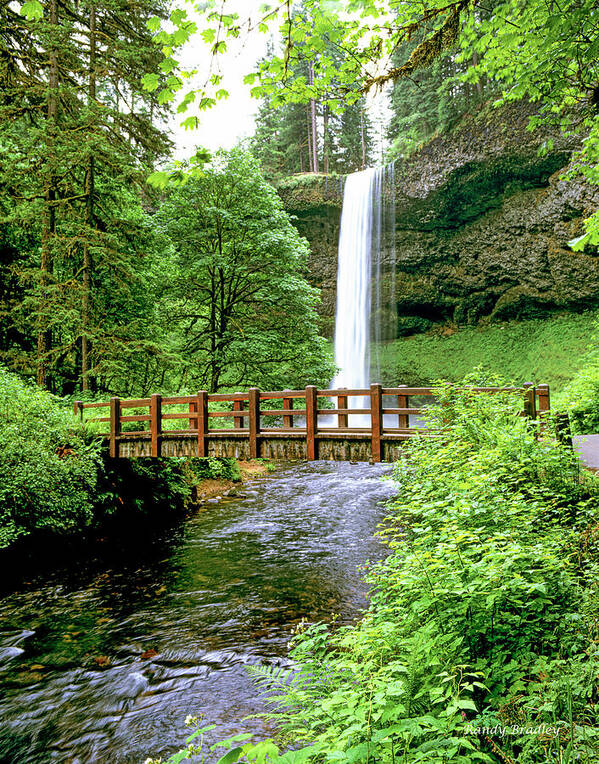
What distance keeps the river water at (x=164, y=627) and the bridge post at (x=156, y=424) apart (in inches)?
80.3

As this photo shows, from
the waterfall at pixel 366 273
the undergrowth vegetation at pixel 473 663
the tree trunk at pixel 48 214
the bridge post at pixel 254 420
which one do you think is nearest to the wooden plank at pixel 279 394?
the bridge post at pixel 254 420

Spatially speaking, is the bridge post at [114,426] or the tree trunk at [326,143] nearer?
the bridge post at [114,426]

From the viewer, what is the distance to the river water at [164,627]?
4605 mm

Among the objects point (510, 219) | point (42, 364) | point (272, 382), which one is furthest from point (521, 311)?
point (42, 364)

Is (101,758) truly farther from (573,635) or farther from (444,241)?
(444,241)

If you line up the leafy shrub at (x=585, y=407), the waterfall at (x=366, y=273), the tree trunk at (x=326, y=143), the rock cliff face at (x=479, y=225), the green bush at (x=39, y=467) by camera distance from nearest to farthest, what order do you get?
1. the green bush at (x=39, y=467)
2. the leafy shrub at (x=585, y=407)
3. the rock cliff face at (x=479, y=225)
4. the waterfall at (x=366, y=273)
5. the tree trunk at (x=326, y=143)

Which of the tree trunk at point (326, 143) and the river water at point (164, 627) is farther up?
the tree trunk at point (326, 143)

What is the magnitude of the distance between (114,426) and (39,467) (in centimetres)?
260

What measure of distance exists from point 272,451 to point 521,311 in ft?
80.6

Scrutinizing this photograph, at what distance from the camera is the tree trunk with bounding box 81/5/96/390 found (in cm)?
1331

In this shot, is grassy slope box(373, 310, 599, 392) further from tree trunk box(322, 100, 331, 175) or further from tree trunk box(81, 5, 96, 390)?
tree trunk box(81, 5, 96, 390)

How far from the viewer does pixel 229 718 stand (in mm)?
4551

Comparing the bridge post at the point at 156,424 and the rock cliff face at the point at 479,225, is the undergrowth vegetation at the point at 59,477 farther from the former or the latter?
the rock cliff face at the point at 479,225

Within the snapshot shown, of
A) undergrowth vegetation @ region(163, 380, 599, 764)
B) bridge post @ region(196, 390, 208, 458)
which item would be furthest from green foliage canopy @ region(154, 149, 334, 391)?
undergrowth vegetation @ region(163, 380, 599, 764)
